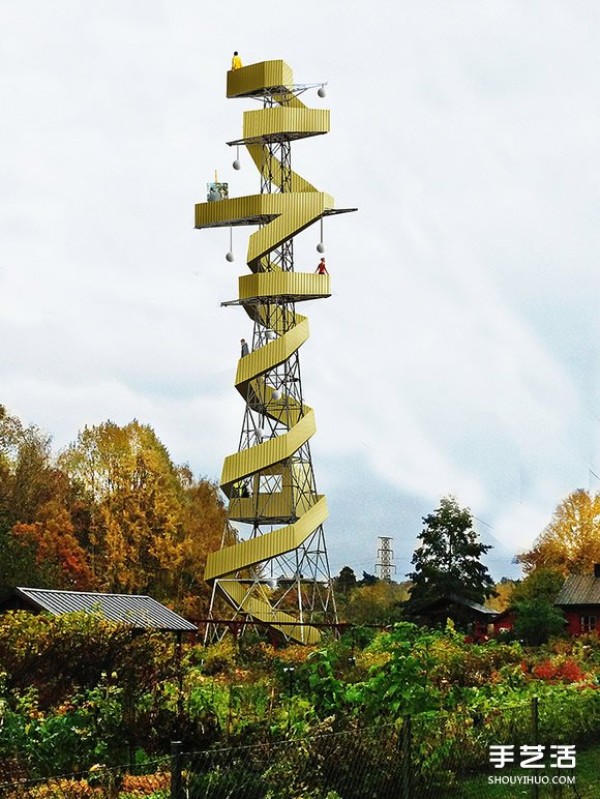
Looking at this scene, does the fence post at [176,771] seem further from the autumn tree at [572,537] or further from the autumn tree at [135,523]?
the autumn tree at [572,537]

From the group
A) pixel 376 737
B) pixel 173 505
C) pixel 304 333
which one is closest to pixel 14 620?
pixel 376 737

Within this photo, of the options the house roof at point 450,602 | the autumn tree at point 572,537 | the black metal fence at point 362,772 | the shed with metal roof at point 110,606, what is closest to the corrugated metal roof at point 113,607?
the shed with metal roof at point 110,606

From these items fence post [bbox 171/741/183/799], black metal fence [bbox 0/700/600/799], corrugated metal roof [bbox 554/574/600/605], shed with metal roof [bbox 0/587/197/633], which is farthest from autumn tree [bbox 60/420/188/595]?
fence post [bbox 171/741/183/799]

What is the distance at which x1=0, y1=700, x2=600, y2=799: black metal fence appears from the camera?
9.57 metres

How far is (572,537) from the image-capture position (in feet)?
188

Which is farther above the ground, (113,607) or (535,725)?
(113,607)

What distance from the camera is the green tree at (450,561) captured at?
47.9 metres

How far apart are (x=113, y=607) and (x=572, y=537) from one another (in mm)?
42128

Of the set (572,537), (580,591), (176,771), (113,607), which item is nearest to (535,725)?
(176,771)

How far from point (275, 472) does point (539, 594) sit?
13889 millimetres

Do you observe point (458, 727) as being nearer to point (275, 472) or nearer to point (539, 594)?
point (275, 472)

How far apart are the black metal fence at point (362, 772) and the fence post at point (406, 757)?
0.03ft

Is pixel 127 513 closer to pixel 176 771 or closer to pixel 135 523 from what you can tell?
pixel 135 523

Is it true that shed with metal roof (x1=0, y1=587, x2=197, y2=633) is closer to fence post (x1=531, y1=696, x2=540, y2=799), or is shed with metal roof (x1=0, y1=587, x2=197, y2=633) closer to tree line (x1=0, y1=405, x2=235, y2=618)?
fence post (x1=531, y1=696, x2=540, y2=799)
